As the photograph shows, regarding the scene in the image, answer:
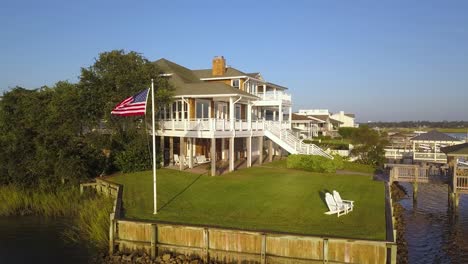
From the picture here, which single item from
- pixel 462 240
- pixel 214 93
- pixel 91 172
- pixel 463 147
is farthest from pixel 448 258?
pixel 91 172

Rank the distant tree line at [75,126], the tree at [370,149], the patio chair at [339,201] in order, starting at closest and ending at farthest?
the patio chair at [339,201] < the distant tree line at [75,126] < the tree at [370,149]

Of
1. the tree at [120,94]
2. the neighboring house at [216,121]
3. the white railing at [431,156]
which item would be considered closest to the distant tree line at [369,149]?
the white railing at [431,156]

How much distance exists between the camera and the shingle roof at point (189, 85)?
27.5 meters

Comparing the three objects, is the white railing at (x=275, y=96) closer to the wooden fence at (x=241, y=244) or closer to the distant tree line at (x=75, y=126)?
the distant tree line at (x=75, y=126)

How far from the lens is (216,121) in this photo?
2539cm

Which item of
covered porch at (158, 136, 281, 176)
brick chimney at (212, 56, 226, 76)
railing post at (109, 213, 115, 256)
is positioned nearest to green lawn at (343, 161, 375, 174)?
covered porch at (158, 136, 281, 176)

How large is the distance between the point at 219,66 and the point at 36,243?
24.0 metres

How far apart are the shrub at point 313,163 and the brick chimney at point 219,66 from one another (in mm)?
12404

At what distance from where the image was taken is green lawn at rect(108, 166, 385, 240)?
14.8 m

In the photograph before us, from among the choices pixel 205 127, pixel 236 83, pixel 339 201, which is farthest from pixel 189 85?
pixel 339 201

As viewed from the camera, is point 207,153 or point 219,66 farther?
point 219,66

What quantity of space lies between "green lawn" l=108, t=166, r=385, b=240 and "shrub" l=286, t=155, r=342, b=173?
66.8 inches

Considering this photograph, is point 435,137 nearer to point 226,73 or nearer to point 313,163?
point 313,163

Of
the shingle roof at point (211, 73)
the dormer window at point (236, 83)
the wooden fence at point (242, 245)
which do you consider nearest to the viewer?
the wooden fence at point (242, 245)
